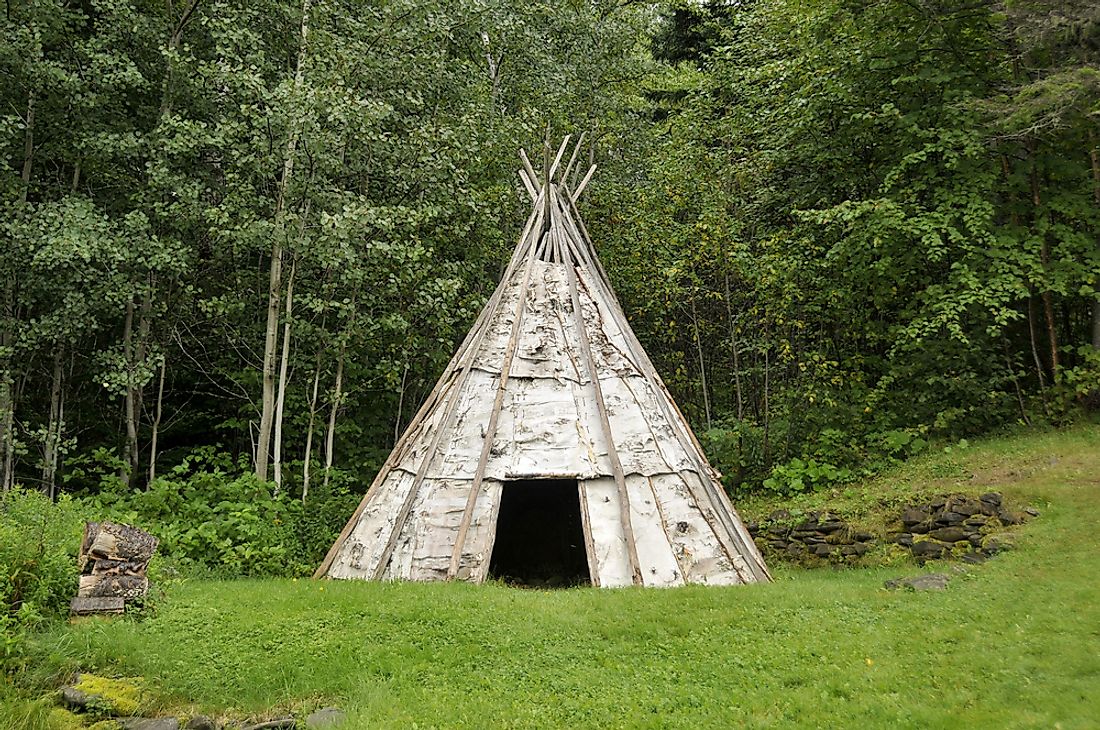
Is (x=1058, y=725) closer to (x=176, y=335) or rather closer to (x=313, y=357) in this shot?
(x=313, y=357)

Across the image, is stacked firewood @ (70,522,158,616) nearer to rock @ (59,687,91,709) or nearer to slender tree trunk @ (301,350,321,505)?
rock @ (59,687,91,709)

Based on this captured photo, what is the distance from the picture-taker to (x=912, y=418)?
1252 cm

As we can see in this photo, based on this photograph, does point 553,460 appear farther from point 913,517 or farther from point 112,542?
point 913,517

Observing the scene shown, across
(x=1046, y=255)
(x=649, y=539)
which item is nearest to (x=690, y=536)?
(x=649, y=539)

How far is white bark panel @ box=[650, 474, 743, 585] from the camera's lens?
8.34m

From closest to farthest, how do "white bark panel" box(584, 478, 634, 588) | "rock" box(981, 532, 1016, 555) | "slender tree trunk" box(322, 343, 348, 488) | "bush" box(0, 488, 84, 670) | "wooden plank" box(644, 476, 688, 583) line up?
1. "bush" box(0, 488, 84, 670)
2. "white bark panel" box(584, 478, 634, 588)
3. "wooden plank" box(644, 476, 688, 583)
4. "rock" box(981, 532, 1016, 555)
5. "slender tree trunk" box(322, 343, 348, 488)

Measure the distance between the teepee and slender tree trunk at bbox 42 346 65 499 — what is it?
4.15 meters

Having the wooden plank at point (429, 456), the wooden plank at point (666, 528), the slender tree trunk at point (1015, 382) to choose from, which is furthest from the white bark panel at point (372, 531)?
the slender tree trunk at point (1015, 382)

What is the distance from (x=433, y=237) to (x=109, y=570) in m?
7.71

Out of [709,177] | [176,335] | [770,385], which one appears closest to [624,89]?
[709,177]

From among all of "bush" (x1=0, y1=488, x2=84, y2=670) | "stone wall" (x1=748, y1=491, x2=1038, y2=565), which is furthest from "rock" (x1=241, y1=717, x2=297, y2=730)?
"stone wall" (x1=748, y1=491, x2=1038, y2=565)

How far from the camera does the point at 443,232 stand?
1298 cm

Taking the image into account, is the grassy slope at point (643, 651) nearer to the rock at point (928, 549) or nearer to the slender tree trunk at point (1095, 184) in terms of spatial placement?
the rock at point (928, 549)

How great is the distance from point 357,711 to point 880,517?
7.63m
